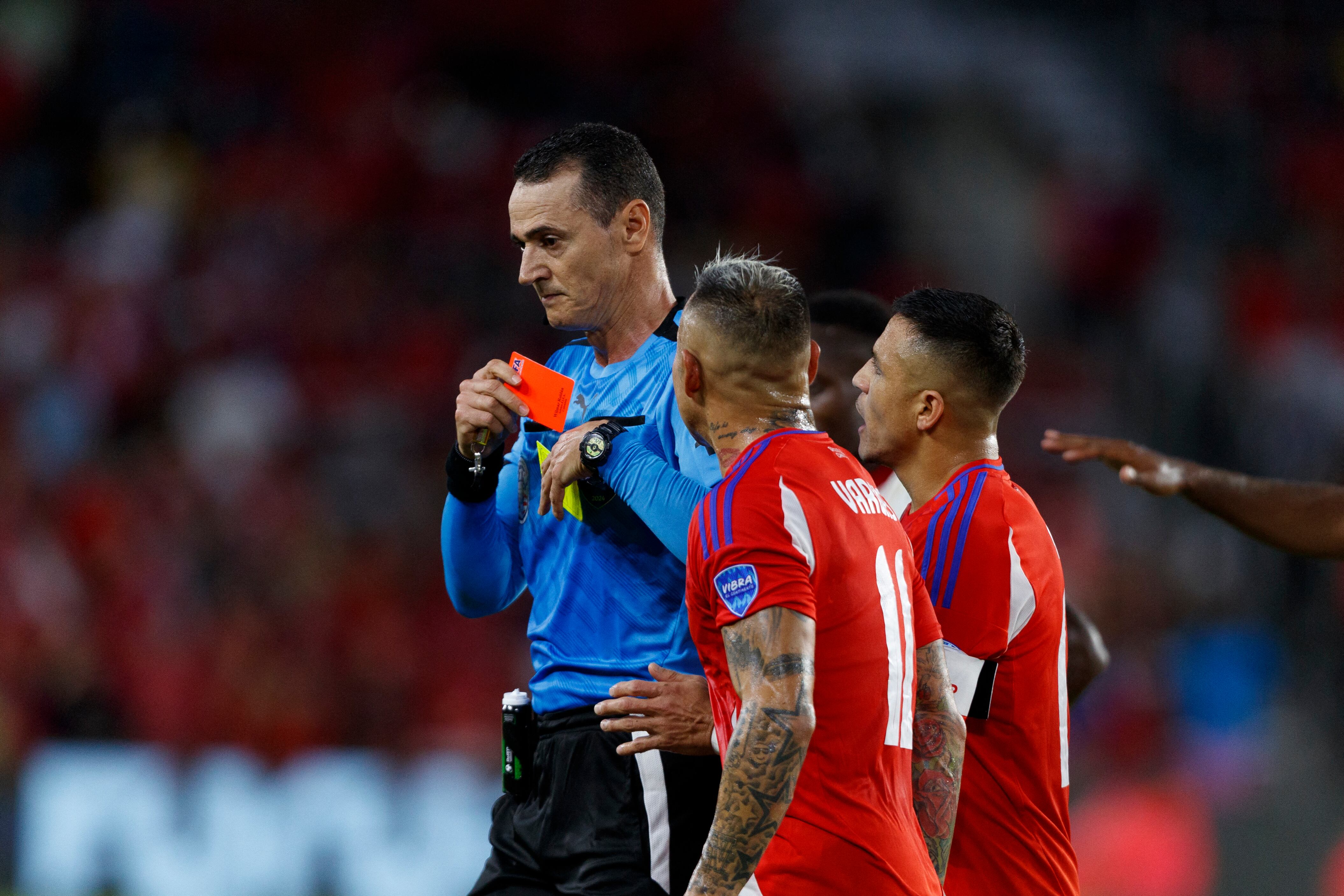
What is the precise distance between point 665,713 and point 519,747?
477mm

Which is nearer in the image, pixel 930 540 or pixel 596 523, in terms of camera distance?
pixel 930 540

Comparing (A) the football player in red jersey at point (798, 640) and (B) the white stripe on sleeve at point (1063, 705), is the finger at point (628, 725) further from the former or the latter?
(B) the white stripe on sleeve at point (1063, 705)

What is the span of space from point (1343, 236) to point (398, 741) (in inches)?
351

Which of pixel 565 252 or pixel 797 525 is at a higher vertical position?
pixel 565 252

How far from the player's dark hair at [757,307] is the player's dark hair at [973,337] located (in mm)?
475

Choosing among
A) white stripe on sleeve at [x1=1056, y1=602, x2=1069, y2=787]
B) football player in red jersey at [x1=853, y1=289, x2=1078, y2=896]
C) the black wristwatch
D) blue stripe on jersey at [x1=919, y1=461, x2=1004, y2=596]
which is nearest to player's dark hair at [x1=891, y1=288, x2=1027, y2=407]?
football player in red jersey at [x1=853, y1=289, x2=1078, y2=896]

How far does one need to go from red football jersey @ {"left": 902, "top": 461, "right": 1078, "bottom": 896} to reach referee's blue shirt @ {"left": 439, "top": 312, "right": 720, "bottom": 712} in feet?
1.76

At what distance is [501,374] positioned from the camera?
322 cm

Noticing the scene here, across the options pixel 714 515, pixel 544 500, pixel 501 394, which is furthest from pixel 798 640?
pixel 501 394

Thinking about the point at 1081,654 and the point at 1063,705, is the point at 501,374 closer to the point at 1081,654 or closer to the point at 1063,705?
the point at 1063,705

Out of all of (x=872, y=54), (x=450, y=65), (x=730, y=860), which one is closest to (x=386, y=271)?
(x=450, y=65)

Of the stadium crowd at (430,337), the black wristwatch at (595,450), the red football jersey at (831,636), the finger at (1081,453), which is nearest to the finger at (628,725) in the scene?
the red football jersey at (831,636)

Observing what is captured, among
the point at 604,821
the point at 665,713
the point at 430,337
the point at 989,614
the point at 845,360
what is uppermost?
the point at 430,337

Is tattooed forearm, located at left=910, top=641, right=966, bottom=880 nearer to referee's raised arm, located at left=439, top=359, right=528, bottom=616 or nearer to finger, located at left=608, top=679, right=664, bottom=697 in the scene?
finger, located at left=608, top=679, right=664, bottom=697
